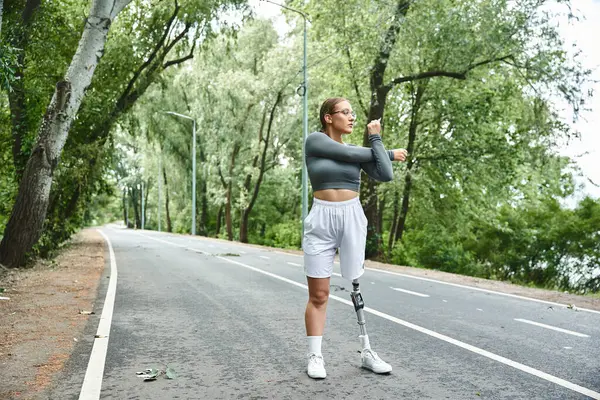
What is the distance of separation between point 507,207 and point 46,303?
18.0 metres

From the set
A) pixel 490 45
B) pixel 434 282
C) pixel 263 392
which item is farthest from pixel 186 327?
pixel 490 45

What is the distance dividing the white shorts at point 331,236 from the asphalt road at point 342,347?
81cm

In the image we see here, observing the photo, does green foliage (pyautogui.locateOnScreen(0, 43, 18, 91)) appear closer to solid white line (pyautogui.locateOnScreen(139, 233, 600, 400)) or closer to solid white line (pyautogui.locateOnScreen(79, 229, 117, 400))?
solid white line (pyautogui.locateOnScreen(79, 229, 117, 400))

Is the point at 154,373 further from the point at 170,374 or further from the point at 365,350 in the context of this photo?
the point at 365,350

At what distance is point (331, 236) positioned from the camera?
412 cm

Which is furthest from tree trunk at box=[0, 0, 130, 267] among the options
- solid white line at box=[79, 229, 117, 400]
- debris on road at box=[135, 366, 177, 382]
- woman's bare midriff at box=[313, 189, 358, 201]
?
woman's bare midriff at box=[313, 189, 358, 201]

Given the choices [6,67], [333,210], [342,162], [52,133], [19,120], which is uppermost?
[19,120]

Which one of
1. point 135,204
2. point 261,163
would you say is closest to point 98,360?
point 261,163

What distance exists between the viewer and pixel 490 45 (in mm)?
16609

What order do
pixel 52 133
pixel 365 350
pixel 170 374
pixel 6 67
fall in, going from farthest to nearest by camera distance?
pixel 52 133
pixel 6 67
pixel 365 350
pixel 170 374

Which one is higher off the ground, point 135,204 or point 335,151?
point 135,204

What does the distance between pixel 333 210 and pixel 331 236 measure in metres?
0.19

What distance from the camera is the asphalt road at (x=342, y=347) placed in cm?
390

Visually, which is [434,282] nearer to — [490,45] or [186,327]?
[186,327]
